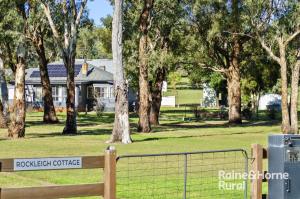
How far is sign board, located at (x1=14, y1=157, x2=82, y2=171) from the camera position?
7.94m

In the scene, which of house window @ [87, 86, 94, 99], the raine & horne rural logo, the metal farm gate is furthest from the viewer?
house window @ [87, 86, 94, 99]

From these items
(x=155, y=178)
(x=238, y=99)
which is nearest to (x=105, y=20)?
(x=238, y=99)

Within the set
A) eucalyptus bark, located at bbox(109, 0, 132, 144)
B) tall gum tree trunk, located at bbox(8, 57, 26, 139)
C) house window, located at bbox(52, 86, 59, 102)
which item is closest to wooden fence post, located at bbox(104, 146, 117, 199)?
eucalyptus bark, located at bbox(109, 0, 132, 144)

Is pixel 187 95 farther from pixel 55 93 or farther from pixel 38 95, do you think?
pixel 55 93

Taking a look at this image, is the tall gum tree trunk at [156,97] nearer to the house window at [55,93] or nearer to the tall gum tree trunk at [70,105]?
the tall gum tree trunk at [70,105]

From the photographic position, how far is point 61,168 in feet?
26.4

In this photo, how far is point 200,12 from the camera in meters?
43.2

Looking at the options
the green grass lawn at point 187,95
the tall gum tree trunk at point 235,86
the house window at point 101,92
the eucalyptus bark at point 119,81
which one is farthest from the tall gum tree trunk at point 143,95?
the green grass lawn at point 187,95

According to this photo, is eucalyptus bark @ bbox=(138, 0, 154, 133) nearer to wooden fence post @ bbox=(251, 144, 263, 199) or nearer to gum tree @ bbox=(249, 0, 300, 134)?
gum tree @ bbox=(249, 0, 300, 134)

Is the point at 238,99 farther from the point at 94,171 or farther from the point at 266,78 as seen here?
the point at 94,171

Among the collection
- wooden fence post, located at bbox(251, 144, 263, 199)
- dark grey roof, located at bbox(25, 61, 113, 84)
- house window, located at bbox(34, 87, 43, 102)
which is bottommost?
wooden fence post, located at bbox(251, 144, 263, 199)

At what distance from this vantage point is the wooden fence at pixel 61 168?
7.92m

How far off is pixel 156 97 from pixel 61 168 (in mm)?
36316

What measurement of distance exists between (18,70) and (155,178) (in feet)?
52.6
